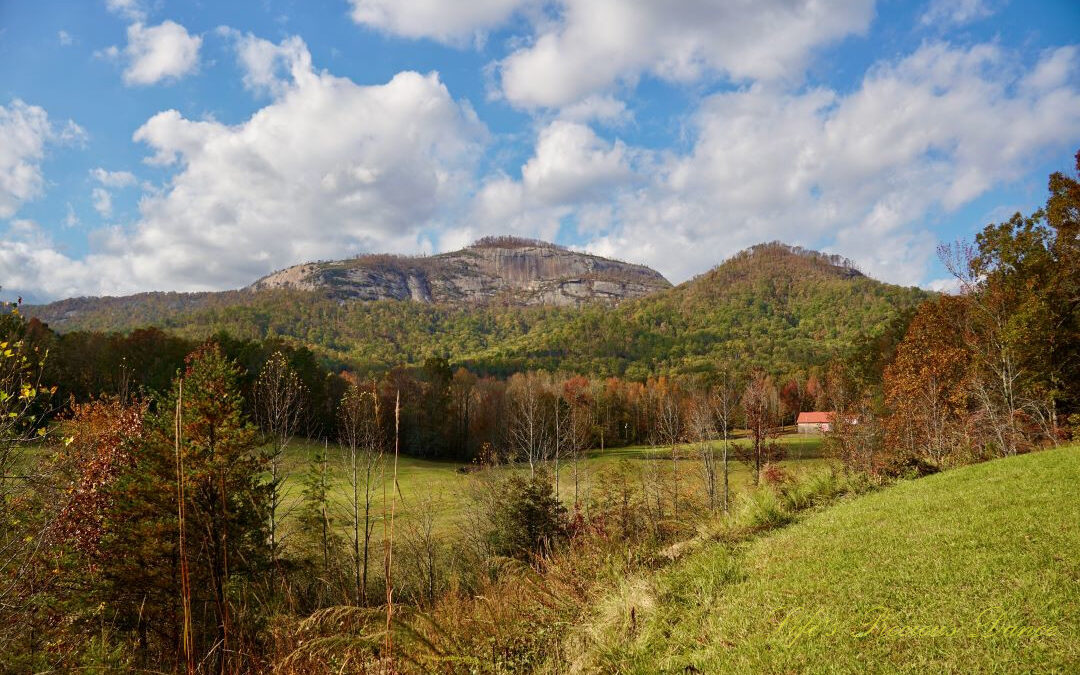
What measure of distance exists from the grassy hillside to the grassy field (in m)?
20.7

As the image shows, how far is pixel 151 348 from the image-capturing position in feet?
194

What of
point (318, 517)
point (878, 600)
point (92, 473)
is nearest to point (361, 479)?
point (318, 517)

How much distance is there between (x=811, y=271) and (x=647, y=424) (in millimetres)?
144523

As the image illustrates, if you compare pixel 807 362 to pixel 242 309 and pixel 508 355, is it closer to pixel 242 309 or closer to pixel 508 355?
pixel 508 355

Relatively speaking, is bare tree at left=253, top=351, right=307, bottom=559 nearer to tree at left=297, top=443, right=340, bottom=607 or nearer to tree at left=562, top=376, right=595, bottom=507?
tree at left=297, top=443, right=340, bottom=607

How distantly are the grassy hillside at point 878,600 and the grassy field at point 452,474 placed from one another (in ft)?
67.8

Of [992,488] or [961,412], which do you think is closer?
[992,488]

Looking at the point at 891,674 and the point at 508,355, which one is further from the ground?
the point at 508,355

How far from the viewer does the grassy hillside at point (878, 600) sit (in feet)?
12.5

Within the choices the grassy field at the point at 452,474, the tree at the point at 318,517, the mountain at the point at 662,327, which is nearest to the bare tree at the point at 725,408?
the grassy field at the point at 452,474

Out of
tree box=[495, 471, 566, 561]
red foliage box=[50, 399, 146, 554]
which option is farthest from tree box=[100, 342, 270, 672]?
tree box=[495, 471, 566, 561]

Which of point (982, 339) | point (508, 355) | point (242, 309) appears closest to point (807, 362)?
point (508, 355)

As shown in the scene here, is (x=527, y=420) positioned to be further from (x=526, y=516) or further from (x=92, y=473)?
(x=92, y=473)

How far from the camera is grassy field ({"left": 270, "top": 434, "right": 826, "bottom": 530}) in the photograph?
3103cm
